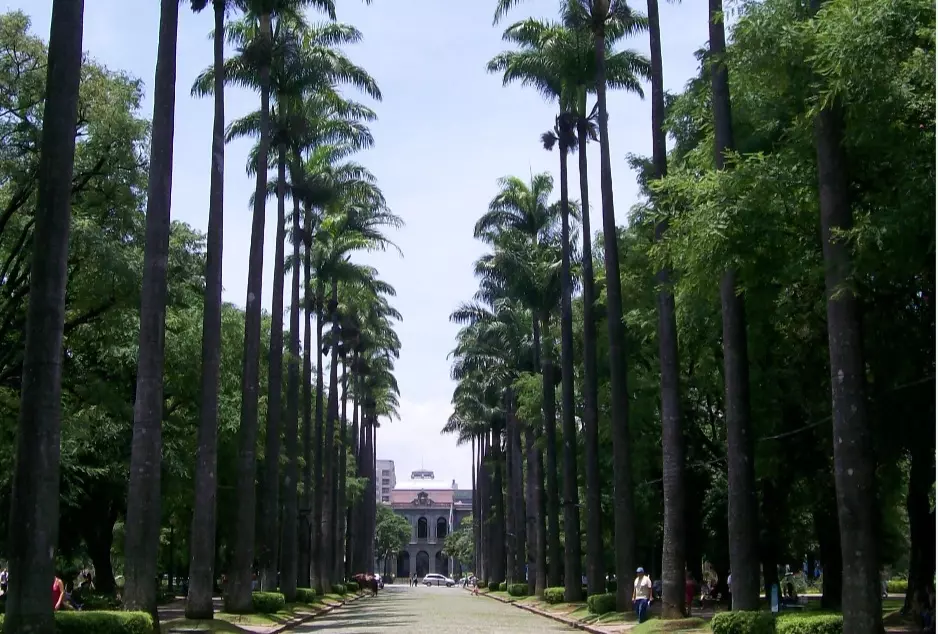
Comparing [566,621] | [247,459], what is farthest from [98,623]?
[566,621]

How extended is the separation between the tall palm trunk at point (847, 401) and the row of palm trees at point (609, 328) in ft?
0.06

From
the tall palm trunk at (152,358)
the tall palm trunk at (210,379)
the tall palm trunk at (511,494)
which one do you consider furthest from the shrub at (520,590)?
the tall palm trunk at (152,358)

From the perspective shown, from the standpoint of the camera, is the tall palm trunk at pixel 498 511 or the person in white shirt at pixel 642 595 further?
the tall palm trunk at pixel 498 511

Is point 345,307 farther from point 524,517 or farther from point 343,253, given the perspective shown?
point 524,517

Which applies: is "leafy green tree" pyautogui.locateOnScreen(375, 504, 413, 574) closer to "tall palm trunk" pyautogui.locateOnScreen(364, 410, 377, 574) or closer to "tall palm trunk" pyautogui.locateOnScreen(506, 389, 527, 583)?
"tall palm trunk" pyautogui.locateOnScreen(364, 410, 377, 574)

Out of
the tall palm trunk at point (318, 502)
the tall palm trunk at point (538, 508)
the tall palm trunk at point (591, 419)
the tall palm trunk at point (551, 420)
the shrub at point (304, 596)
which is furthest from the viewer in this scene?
the tall palm trunk at point (318, 502)

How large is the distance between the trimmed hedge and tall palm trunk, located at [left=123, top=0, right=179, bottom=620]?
10.2 ft

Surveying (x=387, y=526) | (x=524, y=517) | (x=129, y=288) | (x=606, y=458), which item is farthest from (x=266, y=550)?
(x=387, y=526)

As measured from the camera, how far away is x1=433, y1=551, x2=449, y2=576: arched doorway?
16825cm

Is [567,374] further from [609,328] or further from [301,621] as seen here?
[301,621]

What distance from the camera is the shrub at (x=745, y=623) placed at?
58.4ft

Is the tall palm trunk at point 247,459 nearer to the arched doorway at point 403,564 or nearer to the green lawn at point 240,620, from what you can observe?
the green lawn at point 240,620

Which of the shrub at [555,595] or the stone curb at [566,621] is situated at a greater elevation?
the shrub at [555,595]

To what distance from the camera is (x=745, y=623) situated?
59.4ft
